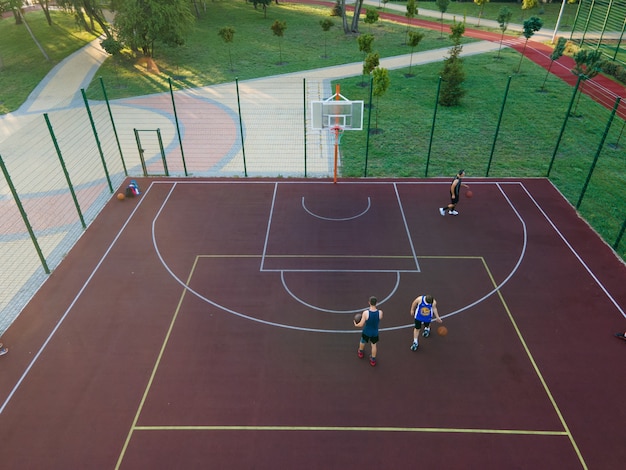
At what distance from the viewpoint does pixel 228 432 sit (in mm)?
7469

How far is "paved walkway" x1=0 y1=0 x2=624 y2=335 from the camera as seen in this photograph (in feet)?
35.4

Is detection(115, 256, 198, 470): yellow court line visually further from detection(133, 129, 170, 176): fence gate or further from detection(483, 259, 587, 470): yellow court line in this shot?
detection(483, 259, 587, 470): yellow court line

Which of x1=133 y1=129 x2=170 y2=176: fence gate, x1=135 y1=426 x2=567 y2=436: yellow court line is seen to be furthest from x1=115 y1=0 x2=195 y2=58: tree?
x1=135 y1=426 x2=567 y2=436: yellow court line

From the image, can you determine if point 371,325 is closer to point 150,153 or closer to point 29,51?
point 150,153

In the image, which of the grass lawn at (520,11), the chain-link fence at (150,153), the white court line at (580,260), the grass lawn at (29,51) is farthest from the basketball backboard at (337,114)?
the grass lawn at (520,11)

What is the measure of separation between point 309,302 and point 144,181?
8097 millimetres

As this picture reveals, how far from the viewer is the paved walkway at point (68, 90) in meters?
10.8

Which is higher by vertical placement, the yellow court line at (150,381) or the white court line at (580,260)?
the white court line at (580,260)

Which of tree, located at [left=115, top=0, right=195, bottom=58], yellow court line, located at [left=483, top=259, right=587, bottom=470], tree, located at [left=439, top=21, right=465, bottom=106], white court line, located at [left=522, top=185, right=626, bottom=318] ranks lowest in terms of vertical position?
yellow court line, located at [left=483, top=259, right=587, bottom=470]

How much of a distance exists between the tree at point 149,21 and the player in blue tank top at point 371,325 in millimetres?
23538

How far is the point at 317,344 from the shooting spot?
9.07 m

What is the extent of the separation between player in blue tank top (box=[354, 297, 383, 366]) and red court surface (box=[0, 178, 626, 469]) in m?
0.38

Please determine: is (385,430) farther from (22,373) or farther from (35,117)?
(35,117)

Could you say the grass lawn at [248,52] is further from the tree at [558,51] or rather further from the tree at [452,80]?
the tree at [558,51]
